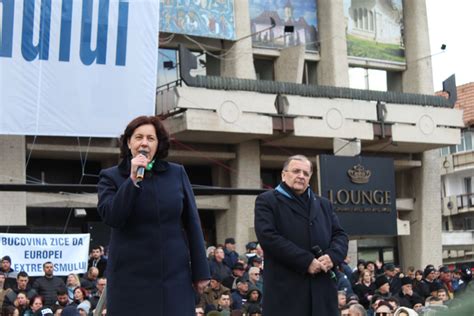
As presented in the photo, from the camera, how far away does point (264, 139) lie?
32250mm

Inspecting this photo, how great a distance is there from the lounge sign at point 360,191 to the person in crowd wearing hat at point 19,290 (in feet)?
A: 29.1

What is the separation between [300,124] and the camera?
1237 inches

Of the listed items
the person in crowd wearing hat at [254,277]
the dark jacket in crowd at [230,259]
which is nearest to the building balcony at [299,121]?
the dark jacket in crowd at [230,259]

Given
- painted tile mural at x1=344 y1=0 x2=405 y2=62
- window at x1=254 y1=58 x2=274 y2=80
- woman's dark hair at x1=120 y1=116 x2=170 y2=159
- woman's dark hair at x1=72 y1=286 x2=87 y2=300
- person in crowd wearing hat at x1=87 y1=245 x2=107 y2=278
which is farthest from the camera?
painted tile mural at x1=344 y1=0 x2=405 y2=62

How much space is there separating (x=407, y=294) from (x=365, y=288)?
0.84 m

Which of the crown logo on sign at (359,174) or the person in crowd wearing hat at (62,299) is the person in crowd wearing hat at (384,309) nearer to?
the person in crowd wearing hat at (62,299)

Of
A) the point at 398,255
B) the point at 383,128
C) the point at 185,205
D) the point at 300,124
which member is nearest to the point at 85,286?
the point at 185,205

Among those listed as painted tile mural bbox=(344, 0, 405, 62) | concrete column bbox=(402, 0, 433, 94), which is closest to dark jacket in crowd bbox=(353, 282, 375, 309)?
painted tile mural bbox=(344, 0, 405, 62)

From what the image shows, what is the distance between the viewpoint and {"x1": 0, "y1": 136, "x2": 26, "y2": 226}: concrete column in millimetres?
27531

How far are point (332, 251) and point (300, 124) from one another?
2412 centimetres

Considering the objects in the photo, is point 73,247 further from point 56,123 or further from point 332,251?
point 332,251

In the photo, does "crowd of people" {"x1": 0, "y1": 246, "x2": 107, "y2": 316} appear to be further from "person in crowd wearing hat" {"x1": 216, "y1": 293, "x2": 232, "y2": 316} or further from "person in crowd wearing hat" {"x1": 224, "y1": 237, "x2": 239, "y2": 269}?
"person in crowd wearing hat" {"x1": 224, "y1": 237, "x2": 239, "y2": 269}

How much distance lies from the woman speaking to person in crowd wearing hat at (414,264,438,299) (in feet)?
46.0

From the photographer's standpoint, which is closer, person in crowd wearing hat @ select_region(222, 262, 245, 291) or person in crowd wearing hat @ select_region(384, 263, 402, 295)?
person in crowd wearing hat @ select_region(222, 262, 245, 291)
